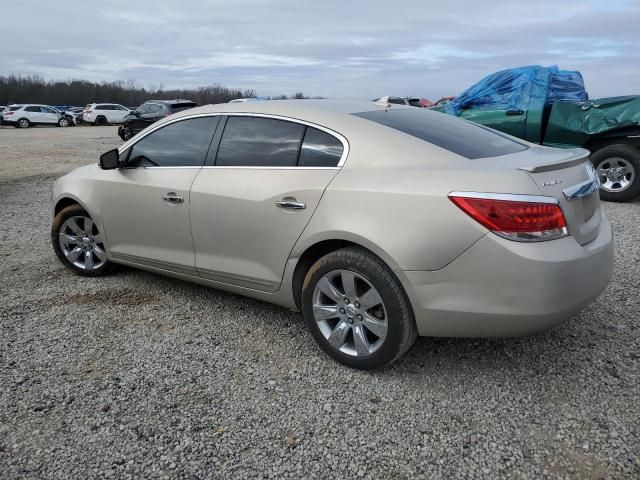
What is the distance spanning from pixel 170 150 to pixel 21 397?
193cm

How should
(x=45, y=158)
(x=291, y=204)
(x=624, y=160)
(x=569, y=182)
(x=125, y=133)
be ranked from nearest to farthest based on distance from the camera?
(x=569, y=182), (x=291, y=204), (x=624, y=160), (x=45, y=158), (x=125, y=133)

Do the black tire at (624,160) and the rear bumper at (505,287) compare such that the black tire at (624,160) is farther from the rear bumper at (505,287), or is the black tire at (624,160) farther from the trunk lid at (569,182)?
the rear bumper at (505,287)

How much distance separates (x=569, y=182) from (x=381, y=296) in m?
1.13

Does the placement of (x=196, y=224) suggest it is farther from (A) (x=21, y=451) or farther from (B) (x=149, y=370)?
(A) (x=21, y=451)

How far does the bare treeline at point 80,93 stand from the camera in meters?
66.8

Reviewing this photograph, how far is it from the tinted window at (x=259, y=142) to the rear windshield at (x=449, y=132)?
1.48 feet

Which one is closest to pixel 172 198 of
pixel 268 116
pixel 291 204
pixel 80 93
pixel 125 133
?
pixel 268 116

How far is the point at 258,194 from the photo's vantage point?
3.22 m

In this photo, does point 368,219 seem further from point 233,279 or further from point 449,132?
point 233,279

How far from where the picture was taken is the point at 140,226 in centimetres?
396

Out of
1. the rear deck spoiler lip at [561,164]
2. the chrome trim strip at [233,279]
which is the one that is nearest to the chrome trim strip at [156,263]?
the chrome trim strip at [233,279]

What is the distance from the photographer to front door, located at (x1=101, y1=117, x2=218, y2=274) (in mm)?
3699

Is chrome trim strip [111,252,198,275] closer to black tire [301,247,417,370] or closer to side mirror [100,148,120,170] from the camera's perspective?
side mirror [100,148,120,170]

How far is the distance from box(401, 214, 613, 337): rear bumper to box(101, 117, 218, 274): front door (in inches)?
70.8
